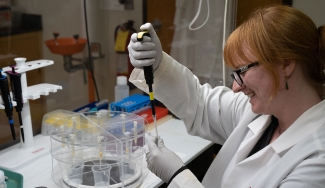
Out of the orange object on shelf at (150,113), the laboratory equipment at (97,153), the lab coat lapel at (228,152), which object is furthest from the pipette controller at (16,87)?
the lab coat lapel at (228,152)

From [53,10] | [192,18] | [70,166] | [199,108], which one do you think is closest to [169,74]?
[199,108]

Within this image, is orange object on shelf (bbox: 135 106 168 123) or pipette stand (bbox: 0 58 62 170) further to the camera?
orange object on shelf (bbox: 135 106 168 123)

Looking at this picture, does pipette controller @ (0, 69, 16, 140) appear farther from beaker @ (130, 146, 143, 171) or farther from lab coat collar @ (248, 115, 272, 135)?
lab coat collar @ (248, 115, 272, 135)

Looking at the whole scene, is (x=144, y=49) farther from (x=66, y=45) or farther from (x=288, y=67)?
(x=66, y=45)

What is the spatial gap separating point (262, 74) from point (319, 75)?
0.19 m

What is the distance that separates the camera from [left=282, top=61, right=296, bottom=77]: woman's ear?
109cm

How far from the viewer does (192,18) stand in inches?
75.4

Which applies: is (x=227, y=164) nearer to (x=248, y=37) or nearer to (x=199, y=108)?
(x=199, y=108)

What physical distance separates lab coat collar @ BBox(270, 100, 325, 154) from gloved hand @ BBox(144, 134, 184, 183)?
0.32m

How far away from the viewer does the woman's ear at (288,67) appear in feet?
3.59

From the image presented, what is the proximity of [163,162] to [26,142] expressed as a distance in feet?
2.08

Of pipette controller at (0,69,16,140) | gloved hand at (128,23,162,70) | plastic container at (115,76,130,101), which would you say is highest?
gloved hand at (128,23,162,70)

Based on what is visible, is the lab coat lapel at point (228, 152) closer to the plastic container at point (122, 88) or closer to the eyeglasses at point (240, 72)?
the eyeglasses at point (240, 72)

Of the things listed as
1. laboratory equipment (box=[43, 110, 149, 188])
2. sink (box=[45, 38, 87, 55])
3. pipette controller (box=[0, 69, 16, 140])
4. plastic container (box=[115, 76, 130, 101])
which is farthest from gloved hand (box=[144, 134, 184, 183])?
sink (box=[45, 38, 87, 55])
